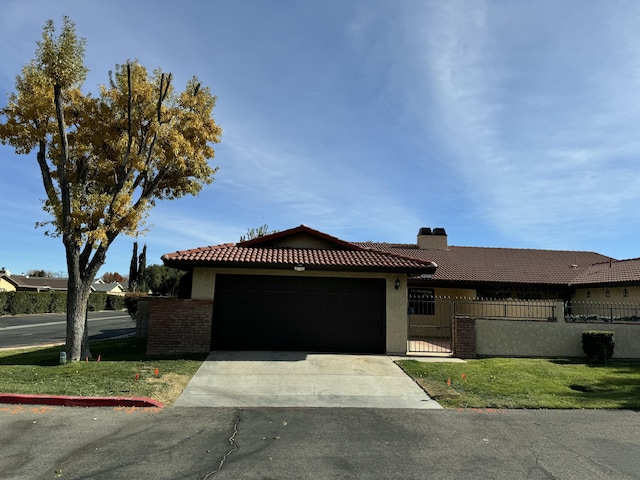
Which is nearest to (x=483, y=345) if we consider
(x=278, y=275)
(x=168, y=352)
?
(x=278, y=275)

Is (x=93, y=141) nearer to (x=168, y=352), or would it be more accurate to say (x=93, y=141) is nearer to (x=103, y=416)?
(x=168, y=352)

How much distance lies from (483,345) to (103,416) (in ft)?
37.6

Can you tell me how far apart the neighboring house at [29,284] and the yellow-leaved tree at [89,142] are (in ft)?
195

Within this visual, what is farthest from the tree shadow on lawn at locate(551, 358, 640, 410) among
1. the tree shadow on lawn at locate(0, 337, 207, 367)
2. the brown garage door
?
the tree shadow on lawn at locate(0, 337, 207, 367)

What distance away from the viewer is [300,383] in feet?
32.6

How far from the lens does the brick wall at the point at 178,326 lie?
13.0 metres

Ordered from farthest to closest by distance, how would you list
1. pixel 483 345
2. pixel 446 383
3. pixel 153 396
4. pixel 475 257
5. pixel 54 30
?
1. pixel 475 257
2. pixel 483 345
3. pixel 54 30
4. pixel 446 383
5. pixel 153 396

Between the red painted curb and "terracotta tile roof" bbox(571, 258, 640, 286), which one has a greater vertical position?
"terracotta tile roof" bbox(571, 258, 640, 286)

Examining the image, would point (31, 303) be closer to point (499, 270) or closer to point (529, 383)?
point (499, 270)

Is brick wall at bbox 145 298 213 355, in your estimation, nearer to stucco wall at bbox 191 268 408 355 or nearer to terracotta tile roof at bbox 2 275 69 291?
stucco wall at bbox 191 268 408 355

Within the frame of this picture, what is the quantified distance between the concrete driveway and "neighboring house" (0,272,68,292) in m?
63.1

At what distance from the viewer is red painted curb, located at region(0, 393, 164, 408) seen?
7.86m

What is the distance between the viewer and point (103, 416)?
7.21m

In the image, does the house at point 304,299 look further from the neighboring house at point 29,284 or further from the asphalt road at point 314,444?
the neighboring house at point 29,284
